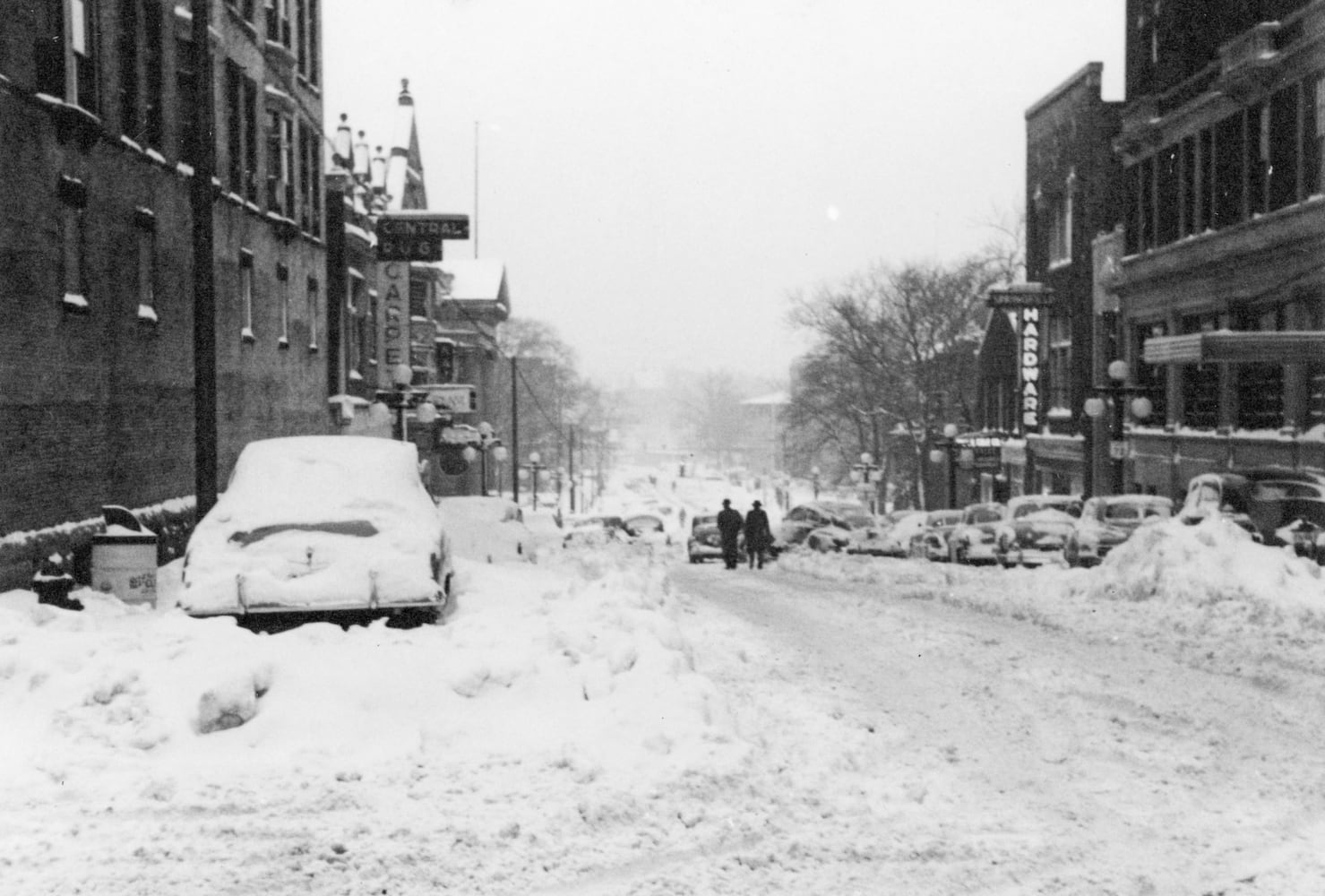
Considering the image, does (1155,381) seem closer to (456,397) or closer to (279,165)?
(456,397)

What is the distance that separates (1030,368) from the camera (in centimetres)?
5256

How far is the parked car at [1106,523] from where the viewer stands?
25938mm

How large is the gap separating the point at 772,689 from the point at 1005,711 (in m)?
1.75

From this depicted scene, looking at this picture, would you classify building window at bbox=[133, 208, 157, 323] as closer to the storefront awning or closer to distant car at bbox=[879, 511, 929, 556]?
the storefront awning

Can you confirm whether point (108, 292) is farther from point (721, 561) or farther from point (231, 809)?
point (721, 561)

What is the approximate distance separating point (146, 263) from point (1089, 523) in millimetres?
15874

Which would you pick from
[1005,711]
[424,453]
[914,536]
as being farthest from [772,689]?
[424,453]

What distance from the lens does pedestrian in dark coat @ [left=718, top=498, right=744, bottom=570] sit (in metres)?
30.9

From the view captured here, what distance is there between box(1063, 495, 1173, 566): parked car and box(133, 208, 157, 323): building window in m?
15.2

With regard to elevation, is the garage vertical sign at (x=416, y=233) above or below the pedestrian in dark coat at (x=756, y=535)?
above

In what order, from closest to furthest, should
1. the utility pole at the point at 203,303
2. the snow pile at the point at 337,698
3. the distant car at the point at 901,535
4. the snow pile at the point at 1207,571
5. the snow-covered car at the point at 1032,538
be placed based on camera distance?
the snow pile at the point at 337,698
the snow pile at the point at 1207,571
the utility pole at the point at 203,303
the snow-covered car at the point at 1032,538
the distant car at the point at 901,535

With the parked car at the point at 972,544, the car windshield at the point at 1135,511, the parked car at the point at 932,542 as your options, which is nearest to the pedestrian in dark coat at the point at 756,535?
the parked car at the point at 972,544

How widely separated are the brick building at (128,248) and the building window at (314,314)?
1812mm

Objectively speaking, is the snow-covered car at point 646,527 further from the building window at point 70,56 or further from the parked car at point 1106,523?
the building window at point 70,56
